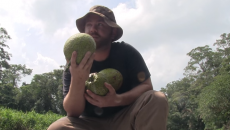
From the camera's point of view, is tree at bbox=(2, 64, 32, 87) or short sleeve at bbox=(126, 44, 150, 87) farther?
tree at bbox=(2, 64, 32, 87)

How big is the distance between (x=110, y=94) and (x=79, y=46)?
45cm

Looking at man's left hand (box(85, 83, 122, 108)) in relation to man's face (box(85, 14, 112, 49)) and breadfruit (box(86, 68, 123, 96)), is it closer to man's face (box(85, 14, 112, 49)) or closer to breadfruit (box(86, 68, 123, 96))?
breadfruit (box(86, 68, 123, 96))

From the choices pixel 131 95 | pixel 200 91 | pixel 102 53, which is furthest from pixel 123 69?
pixel 200 91

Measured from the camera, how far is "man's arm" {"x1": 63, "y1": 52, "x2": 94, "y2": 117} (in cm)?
160

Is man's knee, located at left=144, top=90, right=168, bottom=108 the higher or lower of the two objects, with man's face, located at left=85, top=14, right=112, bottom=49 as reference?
lower

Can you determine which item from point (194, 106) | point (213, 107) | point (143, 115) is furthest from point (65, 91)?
point (194, 106)

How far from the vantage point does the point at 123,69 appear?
2.04 metres

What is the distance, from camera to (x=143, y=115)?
1.48 meters

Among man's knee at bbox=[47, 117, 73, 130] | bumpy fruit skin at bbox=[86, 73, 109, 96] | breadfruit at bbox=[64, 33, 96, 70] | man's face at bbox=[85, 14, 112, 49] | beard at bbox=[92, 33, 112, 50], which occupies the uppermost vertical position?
man's face at bbox=[85, 14, 112, 49]

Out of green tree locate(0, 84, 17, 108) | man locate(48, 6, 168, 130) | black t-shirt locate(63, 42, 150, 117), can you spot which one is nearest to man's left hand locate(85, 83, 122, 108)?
man locate(48, 6, 168, 130)

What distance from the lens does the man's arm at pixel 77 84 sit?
1.60 metres

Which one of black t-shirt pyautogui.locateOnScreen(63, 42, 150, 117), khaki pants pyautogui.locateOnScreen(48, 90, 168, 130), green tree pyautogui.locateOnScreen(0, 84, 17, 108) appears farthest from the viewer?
green tree pyautogui.locateOnScreen(0, 84, 17, 108)

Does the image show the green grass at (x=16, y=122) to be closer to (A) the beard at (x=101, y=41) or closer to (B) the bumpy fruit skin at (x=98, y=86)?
(A) the beard at (x=101, y=41)

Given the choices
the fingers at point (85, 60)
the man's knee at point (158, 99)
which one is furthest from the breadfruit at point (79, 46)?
the man's knee at point (158, 99)
